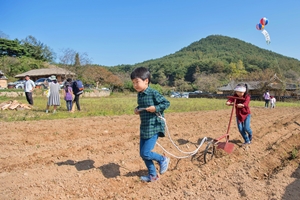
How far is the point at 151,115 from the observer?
3.63 metres

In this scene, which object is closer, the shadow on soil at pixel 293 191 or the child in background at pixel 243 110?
the shadow on soil at pixel 293 191

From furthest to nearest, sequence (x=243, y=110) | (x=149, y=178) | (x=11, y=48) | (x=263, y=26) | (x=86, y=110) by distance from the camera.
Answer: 1. (x=11, y=48)
2. (x=263, y=26)
3. (x=86, y=110)
4. (x=243, y=110)
5. (x=149, y=178)

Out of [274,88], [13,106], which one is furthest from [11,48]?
[274,88]

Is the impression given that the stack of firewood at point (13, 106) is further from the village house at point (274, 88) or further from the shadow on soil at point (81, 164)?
the village house at point (274, 88)

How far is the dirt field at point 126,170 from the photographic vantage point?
3.39 meters

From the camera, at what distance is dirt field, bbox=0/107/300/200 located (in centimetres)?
339

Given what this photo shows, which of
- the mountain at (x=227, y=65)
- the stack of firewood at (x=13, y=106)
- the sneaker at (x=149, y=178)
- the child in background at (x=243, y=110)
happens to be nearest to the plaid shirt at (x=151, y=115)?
the sneaker at (x=149, y=178)

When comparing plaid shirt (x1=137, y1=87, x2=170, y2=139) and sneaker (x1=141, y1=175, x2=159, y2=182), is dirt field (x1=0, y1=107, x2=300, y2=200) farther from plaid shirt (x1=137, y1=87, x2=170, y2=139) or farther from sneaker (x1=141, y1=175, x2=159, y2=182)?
plaid shirt (x1=137, y1=87, x2=170, y2=139)

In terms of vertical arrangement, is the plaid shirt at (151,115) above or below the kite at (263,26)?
below

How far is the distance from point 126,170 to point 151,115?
4.38 feet

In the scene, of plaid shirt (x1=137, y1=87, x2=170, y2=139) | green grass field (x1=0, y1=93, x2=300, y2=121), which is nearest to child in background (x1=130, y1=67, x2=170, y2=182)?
plaid shirt (x1=137, y1=87, x2=170, y2=139)

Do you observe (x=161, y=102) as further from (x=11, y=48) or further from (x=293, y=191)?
(x=11, y=48)

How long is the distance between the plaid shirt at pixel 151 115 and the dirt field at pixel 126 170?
2.72ft

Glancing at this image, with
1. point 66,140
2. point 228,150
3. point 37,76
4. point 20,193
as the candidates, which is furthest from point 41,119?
point 37,76
